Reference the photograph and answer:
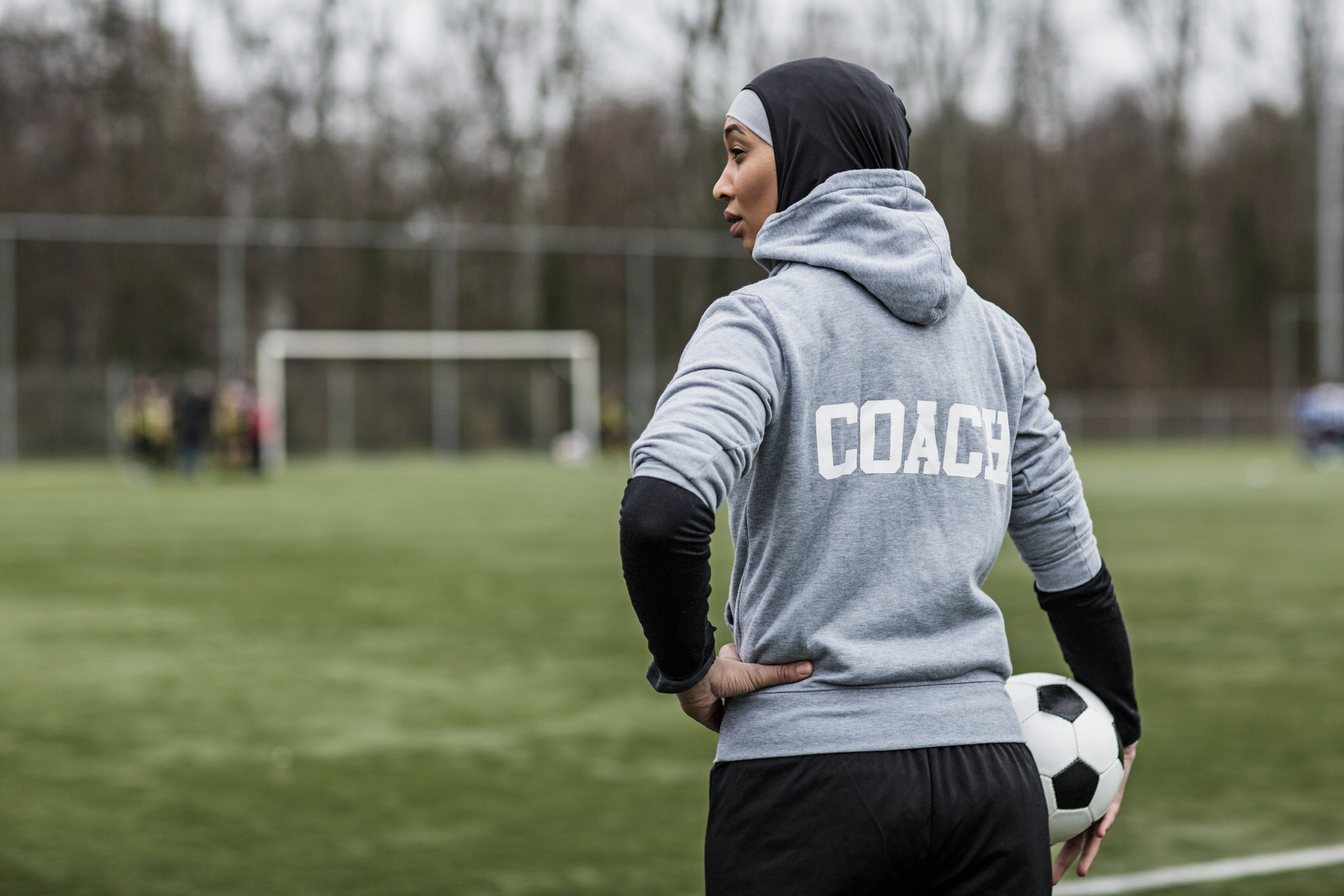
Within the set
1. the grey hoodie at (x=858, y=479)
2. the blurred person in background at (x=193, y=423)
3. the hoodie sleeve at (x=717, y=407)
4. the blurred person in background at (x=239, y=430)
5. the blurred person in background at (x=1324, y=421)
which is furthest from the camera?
the blurred person in background at (x=1324, y=421)

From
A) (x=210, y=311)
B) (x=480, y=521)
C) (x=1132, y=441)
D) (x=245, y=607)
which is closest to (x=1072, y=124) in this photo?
(x=1132, y=441)

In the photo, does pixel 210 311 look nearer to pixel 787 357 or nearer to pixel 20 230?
pixel 20 230

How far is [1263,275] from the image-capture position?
47500 millimetres

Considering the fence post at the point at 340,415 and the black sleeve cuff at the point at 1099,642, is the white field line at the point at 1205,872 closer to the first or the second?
the black sleeve cuff at the point at 1099,642

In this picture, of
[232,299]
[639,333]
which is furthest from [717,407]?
[639,333]

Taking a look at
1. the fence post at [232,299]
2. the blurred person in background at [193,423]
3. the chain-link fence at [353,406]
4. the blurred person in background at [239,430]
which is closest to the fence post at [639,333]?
the chain-link fence at [353,406]

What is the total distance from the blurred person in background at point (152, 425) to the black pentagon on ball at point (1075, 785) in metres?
26.0

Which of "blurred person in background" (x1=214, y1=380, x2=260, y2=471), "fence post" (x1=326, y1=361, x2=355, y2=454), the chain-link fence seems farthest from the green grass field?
"fence post" (x1=326, y1=361, x2=355, y2=454)

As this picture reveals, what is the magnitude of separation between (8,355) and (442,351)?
8.43m

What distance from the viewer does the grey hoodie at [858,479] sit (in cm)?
191

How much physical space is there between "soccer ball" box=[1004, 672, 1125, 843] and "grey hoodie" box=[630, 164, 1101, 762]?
365mm

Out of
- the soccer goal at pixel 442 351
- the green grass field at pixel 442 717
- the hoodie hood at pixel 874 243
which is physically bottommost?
the green grass field at pixel 442 717

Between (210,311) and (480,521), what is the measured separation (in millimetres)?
17879

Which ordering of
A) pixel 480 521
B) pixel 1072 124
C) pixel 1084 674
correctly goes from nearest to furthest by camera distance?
pixel 1084 674 → pixel 480 521 → pixel 1072 124
